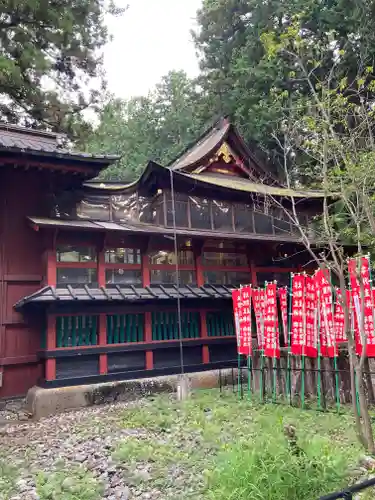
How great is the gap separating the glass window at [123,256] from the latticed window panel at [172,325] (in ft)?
5.39

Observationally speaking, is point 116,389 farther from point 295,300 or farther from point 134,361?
point 295,300

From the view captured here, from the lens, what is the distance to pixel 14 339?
10.3 meters

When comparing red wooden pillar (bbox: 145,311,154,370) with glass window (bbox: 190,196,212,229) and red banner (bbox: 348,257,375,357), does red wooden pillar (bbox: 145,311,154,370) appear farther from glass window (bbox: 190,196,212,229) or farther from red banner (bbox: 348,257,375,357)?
red banner (bbox: 348,257,375,357)

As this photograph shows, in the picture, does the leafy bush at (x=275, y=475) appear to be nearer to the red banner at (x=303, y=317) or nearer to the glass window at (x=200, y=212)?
the red banner at (x=303, y=317)

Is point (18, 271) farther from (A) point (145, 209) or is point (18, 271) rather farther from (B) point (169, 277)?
(A) point (145, 209)

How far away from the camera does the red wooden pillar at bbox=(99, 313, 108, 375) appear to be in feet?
34.8

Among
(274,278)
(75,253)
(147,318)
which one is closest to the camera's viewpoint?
(75,253)

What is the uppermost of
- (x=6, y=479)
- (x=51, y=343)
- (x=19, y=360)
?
(x=51, y=343)

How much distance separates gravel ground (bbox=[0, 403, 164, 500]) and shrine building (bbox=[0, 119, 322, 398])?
136 cm

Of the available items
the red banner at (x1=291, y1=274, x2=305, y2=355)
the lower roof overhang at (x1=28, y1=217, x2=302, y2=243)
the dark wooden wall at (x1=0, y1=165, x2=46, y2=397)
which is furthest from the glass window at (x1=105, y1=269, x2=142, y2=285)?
the red banner at (x1=291, y1=274, x2=305, y2=355)

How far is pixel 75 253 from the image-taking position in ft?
36.0

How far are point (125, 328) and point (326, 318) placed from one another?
5.22m

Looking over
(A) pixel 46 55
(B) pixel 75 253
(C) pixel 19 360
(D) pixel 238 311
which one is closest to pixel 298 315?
(D) pixel 238 311

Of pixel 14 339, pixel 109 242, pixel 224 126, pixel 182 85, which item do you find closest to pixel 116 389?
pixel 14 339
